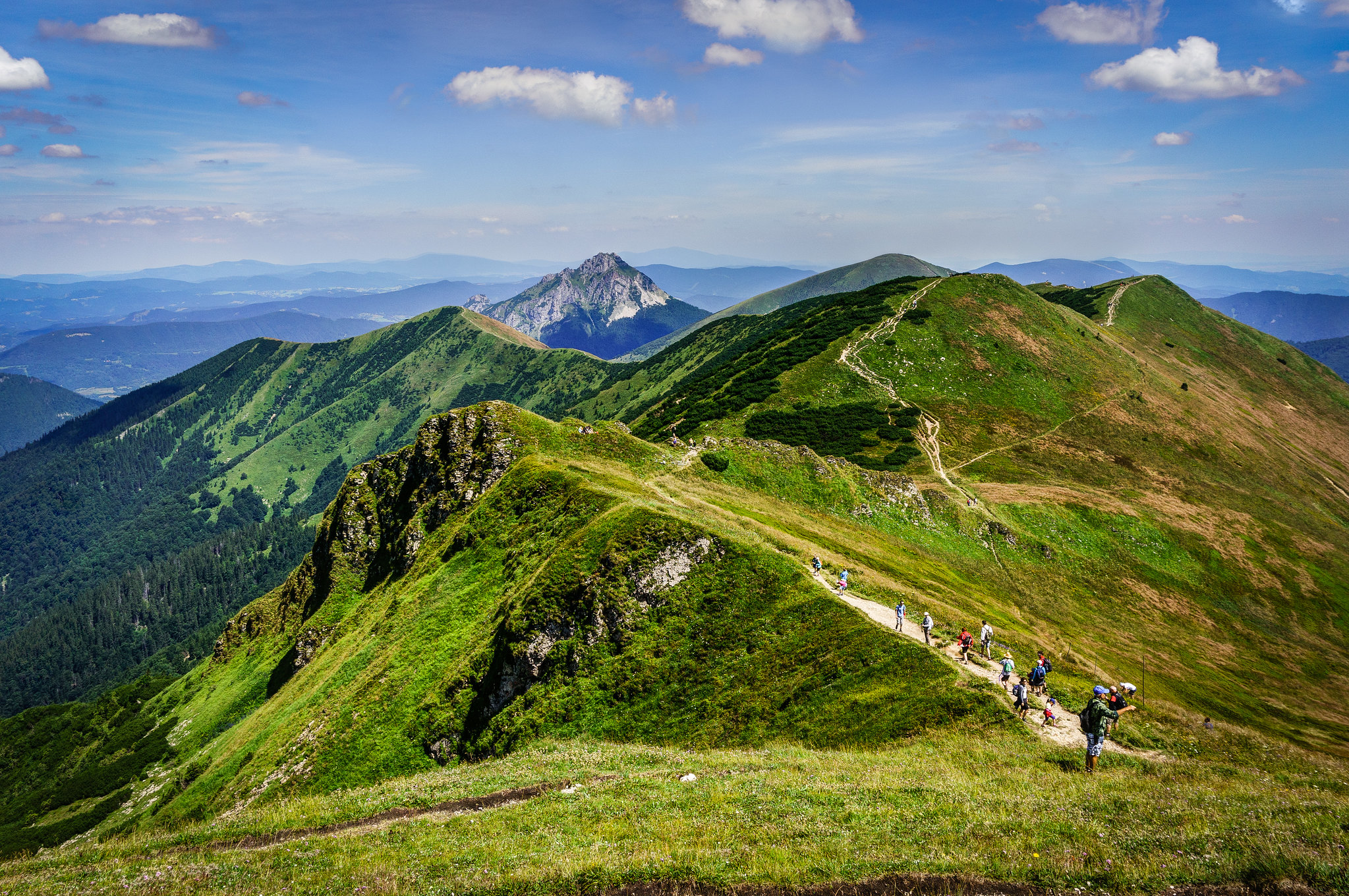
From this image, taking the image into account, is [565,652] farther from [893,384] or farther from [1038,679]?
[893,384]

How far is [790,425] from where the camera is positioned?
113 m

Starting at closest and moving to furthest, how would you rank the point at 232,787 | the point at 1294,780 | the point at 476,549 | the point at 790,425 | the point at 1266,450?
the point at 1294,780 → the point at 232,787 → the point at 476,549 → the point at 790,425 → the point at 1266,450

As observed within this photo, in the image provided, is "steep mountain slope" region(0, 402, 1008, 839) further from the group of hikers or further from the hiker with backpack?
the hiker with backpack

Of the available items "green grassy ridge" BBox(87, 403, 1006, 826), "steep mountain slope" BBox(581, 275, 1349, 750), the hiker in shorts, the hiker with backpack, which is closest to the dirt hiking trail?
the hiker in shorts

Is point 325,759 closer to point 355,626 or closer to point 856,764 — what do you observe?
point 355,626

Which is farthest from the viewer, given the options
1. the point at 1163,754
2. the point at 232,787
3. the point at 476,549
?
the point at 476,549

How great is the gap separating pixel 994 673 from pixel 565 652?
26754 millimetres

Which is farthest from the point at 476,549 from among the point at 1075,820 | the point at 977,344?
the point at 977,344

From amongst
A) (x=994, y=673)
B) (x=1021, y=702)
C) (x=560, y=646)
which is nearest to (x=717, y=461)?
(x=560, y=646)

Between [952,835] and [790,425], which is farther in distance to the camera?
[790,425]

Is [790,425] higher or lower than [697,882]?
higher

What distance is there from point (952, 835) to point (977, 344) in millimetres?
135639

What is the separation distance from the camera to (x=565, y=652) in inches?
1612

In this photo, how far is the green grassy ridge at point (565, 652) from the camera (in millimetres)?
32969
